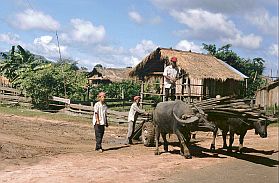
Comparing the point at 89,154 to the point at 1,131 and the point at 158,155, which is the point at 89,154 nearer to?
the point at 158,155

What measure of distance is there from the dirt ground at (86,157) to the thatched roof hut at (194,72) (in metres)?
8.22

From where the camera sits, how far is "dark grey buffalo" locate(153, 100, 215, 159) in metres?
11.5

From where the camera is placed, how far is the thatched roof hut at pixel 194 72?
81.4ft

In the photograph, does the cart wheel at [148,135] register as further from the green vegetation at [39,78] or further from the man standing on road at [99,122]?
the green vegetation at [39,78]

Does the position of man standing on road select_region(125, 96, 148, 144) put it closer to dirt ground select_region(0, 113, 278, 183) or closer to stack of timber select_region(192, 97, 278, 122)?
dirt ground select_region(0, 113, 278, 183)

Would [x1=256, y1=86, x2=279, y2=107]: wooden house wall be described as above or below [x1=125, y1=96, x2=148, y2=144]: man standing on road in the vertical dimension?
above

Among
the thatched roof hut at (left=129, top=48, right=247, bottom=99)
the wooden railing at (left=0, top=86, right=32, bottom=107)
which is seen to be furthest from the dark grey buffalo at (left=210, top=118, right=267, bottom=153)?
the wooden railing at (left=0, top=86, right=32, bottom=107)

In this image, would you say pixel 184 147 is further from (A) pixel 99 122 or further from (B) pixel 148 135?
(A) pixel 99 122

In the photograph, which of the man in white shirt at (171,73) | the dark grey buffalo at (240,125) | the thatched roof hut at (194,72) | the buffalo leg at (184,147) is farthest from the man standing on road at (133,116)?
the thatched roof hut at (194,72)

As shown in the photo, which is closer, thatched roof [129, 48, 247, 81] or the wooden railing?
thatched roof [129, 48, 247, 81]

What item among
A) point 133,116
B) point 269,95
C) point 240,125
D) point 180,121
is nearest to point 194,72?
point 269,95

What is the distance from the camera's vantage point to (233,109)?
11.5m

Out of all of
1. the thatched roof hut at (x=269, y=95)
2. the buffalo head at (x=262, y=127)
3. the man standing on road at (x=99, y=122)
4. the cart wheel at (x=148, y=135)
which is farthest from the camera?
the thatched roof hut at (x=269, y=95)

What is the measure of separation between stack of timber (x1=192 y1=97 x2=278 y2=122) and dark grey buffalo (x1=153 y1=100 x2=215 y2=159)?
1.38 feet
